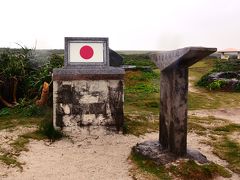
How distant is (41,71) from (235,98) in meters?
8.87

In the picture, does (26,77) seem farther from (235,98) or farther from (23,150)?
(235,98)

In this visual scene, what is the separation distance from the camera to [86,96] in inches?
351

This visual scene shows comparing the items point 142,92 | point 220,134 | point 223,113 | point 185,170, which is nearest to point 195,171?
point 185,170

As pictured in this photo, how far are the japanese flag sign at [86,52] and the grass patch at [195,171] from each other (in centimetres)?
366

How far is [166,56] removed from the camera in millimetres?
7055

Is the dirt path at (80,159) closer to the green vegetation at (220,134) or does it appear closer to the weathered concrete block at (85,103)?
the weathered concrete block at (85,103)

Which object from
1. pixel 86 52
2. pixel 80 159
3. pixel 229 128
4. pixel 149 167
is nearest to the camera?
pixel 149 167

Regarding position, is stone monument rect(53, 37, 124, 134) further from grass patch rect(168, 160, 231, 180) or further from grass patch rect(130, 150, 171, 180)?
grass patch rect(168, 160, 231, 180)

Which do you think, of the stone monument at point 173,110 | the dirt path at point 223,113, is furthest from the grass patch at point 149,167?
the dirt path at point 223,113

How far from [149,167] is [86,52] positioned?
3.59 metres

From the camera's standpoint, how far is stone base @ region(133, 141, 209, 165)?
6.94 meters

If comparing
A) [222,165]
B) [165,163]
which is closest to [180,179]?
[165,163]

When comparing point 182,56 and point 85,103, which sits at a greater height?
point 182,56

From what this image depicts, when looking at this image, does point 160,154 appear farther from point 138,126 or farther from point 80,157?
point 138,126
